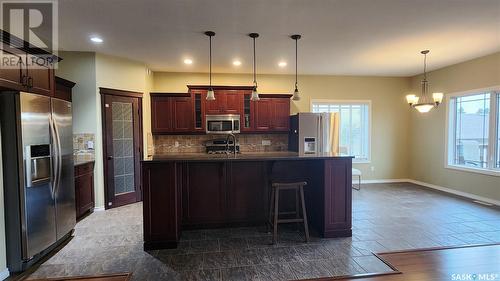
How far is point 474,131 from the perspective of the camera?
5.27 meters

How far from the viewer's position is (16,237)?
2514 millimetres

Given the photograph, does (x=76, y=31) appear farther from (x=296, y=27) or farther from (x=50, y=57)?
(x=296, y=27)

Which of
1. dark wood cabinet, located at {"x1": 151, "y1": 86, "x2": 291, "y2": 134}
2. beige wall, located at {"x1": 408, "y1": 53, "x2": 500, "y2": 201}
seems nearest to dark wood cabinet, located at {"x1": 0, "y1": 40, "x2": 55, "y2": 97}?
dark wood cabinet, located at {"x1": 151, "y1": 86, "x2": 291, "y2": 134}

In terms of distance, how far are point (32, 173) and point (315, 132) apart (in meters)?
4.72

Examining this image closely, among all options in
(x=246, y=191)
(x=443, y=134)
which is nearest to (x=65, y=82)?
(x=246, y=191)

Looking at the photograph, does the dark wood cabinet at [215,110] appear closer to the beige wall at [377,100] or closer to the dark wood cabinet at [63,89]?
the beige wall at [377,100]

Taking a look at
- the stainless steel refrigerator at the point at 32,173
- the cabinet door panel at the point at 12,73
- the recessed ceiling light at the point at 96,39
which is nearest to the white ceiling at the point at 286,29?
the recessed ceiling light at the point at 96,39

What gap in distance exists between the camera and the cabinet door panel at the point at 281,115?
598cm

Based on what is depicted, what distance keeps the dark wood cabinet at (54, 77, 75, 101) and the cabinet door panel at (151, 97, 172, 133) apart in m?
1.54

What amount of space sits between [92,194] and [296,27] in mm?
4215

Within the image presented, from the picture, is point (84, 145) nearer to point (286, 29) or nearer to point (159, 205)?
point (159, 205)

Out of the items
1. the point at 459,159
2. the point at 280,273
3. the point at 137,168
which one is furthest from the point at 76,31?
the point at 459,159

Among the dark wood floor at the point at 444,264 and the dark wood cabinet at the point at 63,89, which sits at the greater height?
the dark wood cabinet at the point at 63,89

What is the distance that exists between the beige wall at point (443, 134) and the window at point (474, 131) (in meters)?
0.14
